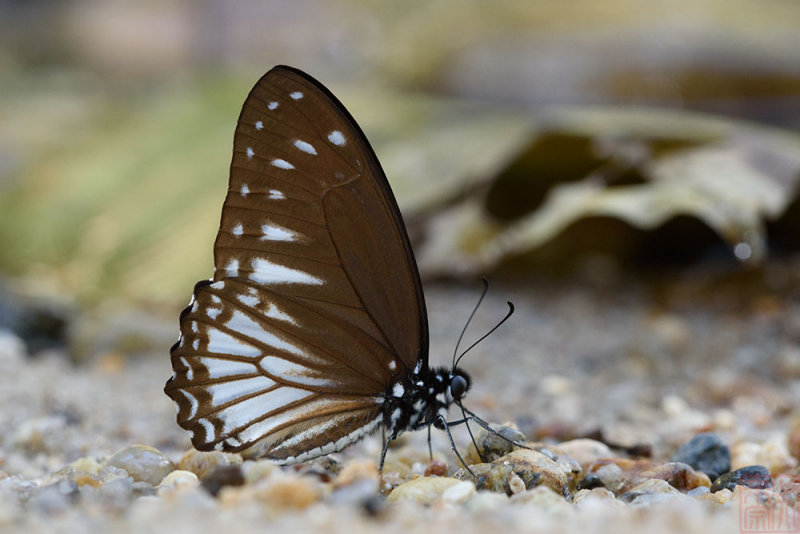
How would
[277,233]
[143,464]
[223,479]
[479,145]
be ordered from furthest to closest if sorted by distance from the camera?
[479,145]
[277,233]
[143,464]
[223,479]

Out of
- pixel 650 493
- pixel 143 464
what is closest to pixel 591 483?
pixel 650 493

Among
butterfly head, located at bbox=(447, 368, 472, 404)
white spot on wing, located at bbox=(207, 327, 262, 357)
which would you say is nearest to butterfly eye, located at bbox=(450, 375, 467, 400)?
butterfly head, located at bbox=(447, 368, 472, 404)

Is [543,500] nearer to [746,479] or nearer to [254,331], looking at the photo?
[746,479]

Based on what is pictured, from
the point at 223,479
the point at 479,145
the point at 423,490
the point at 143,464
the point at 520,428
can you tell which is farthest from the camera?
the point at 479,145

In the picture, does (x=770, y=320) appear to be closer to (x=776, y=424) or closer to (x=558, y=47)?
(x=776, y=424)

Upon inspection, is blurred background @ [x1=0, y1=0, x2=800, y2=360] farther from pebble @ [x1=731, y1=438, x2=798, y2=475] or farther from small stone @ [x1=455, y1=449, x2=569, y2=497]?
small stone @ [x1=455, y1=449, x2=569, y2=497]

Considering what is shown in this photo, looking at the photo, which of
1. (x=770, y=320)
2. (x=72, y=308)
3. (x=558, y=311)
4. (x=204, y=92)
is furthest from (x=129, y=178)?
(x=770, y=320)
